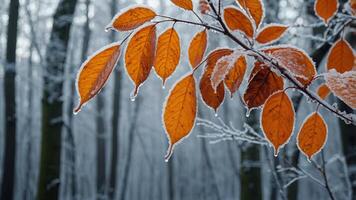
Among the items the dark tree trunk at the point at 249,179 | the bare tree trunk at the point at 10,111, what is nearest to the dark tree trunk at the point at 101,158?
the bare tree trunk at the point at 10,111

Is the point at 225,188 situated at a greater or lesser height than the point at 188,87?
lesser

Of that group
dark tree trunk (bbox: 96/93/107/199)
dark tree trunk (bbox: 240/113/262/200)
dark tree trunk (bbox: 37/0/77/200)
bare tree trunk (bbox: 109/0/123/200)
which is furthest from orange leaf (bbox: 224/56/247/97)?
dark tree trunk (bbox: 96/93/107/199)

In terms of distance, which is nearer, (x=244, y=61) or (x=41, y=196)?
(x=244, y=61)

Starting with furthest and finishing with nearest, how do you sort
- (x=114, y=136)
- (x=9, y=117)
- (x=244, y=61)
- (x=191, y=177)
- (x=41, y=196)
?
(x=191, y=177)
(x=114, y=136)
(x=9, y=117)
(x=41, y=196)
(x=244, y=61)

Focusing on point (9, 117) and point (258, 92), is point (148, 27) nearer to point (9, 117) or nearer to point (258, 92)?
point (258, 92)

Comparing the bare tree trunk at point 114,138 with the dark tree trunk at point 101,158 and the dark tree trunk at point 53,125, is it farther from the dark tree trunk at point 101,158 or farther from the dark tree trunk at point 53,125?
the dark tree trunk at point 53,125

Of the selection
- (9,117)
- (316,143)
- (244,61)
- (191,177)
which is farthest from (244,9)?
(191,177)
